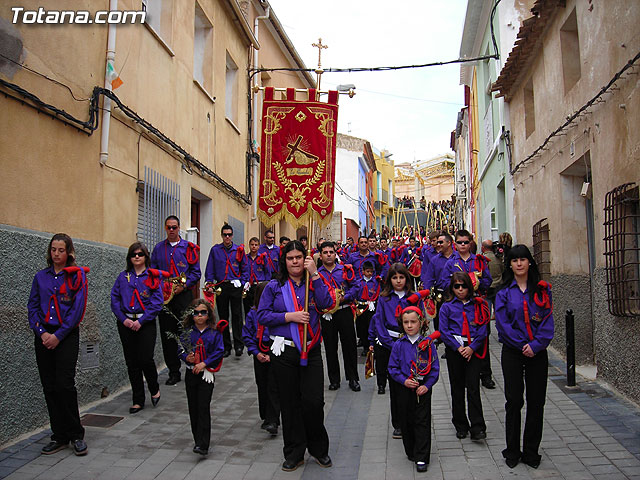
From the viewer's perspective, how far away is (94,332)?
7.17 metres

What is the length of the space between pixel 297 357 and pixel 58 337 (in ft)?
6.86

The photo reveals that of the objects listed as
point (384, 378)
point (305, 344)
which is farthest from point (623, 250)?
point (305, 344)

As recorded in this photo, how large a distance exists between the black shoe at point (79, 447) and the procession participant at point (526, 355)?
3.67 metres

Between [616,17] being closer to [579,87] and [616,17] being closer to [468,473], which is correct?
[579,87]

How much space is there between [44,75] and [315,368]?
13.3 ft

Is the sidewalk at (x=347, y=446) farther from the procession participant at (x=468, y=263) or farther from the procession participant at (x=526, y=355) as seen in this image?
the procession participant at (x=468, y=263)

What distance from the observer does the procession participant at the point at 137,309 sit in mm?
6699

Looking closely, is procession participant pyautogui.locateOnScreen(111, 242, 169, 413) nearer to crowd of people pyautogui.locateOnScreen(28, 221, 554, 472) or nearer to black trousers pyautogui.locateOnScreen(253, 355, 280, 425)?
crowd of people pyautogui.locateOnScreen(28, 221, 554, 472)

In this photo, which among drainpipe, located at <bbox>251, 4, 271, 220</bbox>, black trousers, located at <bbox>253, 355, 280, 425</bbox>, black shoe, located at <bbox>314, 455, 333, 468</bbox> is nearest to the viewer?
black shoe, located at <bbox>314, 455, 333, 468</bbox>

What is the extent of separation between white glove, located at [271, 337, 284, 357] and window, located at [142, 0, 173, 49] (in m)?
6.35

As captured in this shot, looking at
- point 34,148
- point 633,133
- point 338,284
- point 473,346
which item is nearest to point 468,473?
point 473,346

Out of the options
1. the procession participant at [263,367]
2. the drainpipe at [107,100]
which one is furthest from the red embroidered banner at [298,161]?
the procession participant at [263,367]

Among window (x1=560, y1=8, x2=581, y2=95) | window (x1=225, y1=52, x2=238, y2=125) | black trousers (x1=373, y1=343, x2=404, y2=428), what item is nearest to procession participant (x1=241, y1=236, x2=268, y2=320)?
black trousers (x1=373, y1=343, x2=404, y2=428)

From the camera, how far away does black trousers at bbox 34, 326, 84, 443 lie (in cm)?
544
